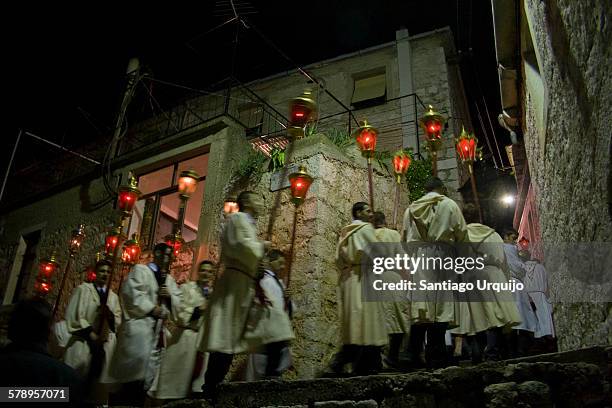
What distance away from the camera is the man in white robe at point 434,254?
16.5 ft

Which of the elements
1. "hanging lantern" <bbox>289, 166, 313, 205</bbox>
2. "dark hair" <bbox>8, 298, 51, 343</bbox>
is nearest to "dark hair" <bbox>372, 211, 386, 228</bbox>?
"hanging lantern" <bbox>289, 166, 313, 205</bbox>

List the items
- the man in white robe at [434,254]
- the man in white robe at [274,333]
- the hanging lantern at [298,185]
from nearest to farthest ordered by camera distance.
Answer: the man in white robe at [274,333] → the man in white robe at [434,254] → the hanging lantern at [298,185]

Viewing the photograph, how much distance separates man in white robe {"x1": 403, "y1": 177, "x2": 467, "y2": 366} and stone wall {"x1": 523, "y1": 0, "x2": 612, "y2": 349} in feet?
3.87

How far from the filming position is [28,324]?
3158 mm

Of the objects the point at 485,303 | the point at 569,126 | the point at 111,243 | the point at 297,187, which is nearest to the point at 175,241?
the point at 111,243

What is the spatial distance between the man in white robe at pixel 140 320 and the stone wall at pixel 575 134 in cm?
459

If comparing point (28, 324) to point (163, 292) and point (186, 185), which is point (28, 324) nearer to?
point (163, 292)

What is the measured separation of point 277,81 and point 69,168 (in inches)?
291

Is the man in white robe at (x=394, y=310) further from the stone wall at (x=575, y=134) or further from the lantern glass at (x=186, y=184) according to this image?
the lantern glass at (x=186, y=184)

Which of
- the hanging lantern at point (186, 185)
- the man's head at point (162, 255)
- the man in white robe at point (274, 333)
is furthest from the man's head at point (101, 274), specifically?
the man in white robe at point (274, 333)

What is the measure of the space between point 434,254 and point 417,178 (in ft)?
18.0

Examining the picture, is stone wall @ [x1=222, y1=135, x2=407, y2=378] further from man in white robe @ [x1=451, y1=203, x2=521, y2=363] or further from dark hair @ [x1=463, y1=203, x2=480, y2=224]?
dark hair @ [x1=463, y1=203, x2=480, y2=224]

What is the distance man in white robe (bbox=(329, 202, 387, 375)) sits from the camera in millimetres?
5141

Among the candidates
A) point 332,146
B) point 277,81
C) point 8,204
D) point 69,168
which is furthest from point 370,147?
point 8,204
